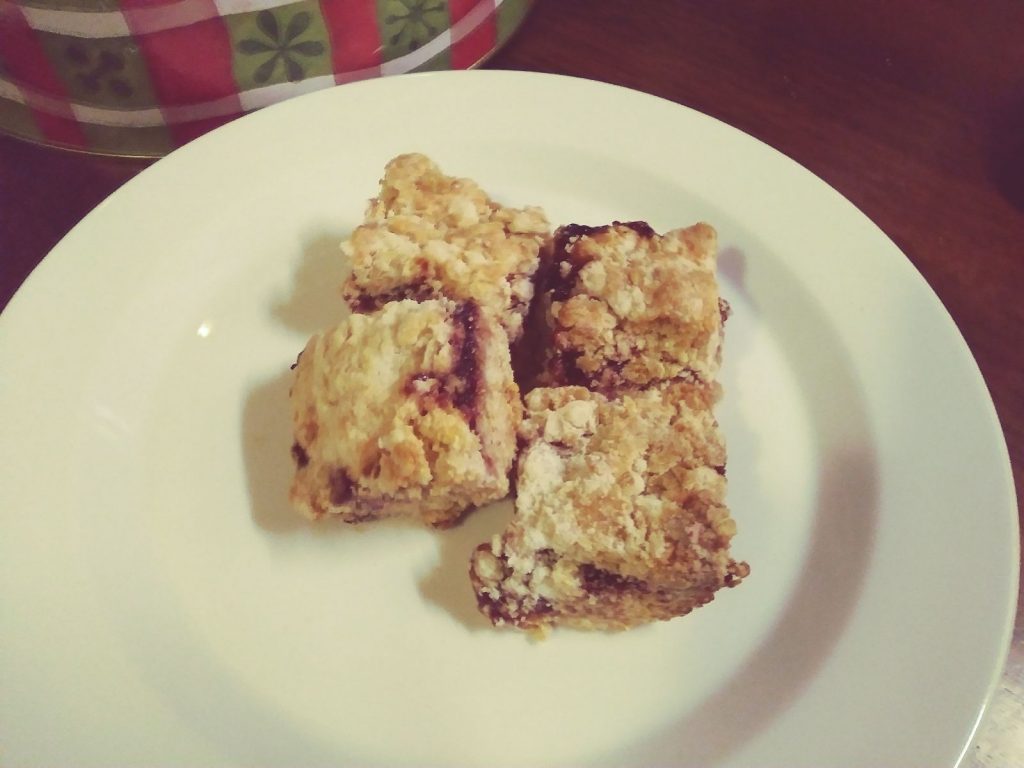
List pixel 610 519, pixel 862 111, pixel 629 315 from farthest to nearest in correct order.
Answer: pixel 862 111 < pixel 629 315 < pixel 610 519

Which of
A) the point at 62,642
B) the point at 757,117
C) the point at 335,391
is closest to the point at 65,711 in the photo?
the point at 62,642

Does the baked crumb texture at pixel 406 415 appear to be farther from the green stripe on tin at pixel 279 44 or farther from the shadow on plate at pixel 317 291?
the green stripe on tin at pixel 279 44

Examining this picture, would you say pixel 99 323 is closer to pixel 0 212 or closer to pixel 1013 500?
pixel 0 212

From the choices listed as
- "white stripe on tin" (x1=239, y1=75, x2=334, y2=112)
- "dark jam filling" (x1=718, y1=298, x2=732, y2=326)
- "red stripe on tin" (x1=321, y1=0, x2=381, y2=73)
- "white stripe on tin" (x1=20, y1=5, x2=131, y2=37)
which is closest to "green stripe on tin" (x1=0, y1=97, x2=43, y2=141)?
"white stripe on tin" (x1=20, y1=5, x2=131, y2=37)

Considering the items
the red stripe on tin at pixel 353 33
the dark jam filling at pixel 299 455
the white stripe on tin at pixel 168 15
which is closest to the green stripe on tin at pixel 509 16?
the red stripe on tin at pixel 353 33

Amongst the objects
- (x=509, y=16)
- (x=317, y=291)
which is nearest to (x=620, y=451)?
(x=317, y=291)

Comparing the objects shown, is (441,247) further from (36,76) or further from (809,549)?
(36,76)

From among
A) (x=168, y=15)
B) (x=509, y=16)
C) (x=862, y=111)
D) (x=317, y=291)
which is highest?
(x=862, y=111)
